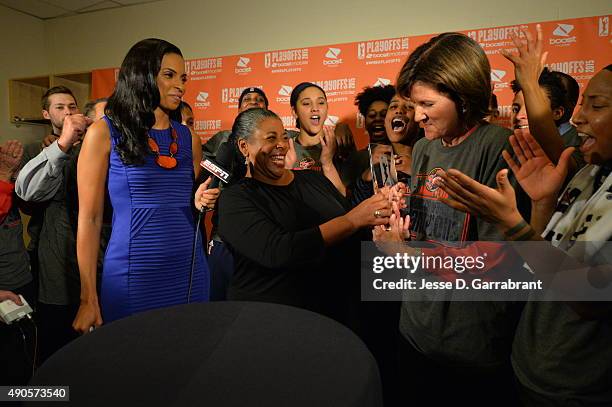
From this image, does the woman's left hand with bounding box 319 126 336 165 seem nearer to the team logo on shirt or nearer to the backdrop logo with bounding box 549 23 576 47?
the team logo on shirt

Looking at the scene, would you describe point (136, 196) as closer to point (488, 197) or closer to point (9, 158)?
point (9, 158)

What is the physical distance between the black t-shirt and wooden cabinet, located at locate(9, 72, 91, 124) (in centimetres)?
375

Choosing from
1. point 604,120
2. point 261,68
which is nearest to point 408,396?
point 604,120

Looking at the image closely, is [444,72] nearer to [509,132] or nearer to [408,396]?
[509,132]

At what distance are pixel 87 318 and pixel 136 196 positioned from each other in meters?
0.38

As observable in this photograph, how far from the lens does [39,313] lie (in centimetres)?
204

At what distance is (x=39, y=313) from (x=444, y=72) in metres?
2.00

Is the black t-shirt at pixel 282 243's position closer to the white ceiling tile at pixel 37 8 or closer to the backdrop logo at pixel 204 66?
the backdrop logo at pixel 204 66

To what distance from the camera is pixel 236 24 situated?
3.88 meters

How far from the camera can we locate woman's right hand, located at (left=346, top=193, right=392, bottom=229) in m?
1.27

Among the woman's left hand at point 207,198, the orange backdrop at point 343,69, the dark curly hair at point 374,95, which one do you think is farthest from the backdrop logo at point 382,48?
the woman's left hand at point 207,198

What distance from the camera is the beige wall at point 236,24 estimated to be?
10.2 feet

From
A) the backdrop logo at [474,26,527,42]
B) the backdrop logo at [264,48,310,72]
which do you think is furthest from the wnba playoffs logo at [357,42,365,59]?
the backdrop logo at [474,26,527,42]

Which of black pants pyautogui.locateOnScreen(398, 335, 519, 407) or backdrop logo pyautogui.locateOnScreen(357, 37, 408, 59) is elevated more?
backdrop logo pyautogui.locateOnScreen(357, 37, 408, 59)
